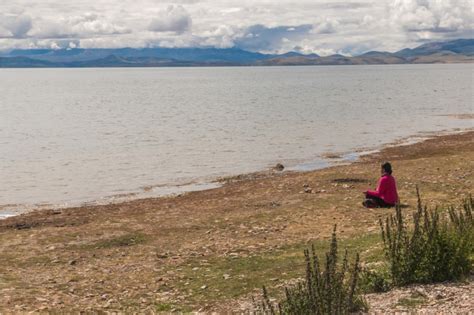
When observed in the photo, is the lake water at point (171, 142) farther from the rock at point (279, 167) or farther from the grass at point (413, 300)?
the grass at point (413, 300)

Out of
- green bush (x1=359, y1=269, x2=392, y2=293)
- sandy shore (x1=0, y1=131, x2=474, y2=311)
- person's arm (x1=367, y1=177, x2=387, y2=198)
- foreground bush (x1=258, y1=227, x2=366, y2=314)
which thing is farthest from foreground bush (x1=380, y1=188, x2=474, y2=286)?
person's arm (x1=367, y1=177, x2=387, y2=198)

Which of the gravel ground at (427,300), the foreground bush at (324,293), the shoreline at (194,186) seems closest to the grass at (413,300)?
the gravel ground at (427,300)

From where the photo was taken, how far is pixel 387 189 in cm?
2062

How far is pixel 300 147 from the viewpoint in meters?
49.4

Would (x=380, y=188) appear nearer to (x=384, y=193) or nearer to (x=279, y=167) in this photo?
(x=384, y=193)

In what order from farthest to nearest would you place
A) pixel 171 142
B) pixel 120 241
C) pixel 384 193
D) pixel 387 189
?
pixel 171 142
pixel 384 193
pixel 387 189
pixel 120 241

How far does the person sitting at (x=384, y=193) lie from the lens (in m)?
20.5

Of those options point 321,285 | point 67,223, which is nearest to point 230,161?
point 67,223

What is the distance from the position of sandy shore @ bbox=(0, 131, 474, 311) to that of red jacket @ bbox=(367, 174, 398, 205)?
70 cm

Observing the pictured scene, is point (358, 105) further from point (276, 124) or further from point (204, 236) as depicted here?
point (204, 236)

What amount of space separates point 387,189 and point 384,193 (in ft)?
0.70

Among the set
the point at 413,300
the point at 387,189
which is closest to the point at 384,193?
the point at 387,189

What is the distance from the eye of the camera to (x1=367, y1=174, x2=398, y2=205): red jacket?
20.5 metres

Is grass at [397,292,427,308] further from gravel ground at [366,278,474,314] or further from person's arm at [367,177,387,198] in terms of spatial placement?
person's arm at [367,177,387,198]
